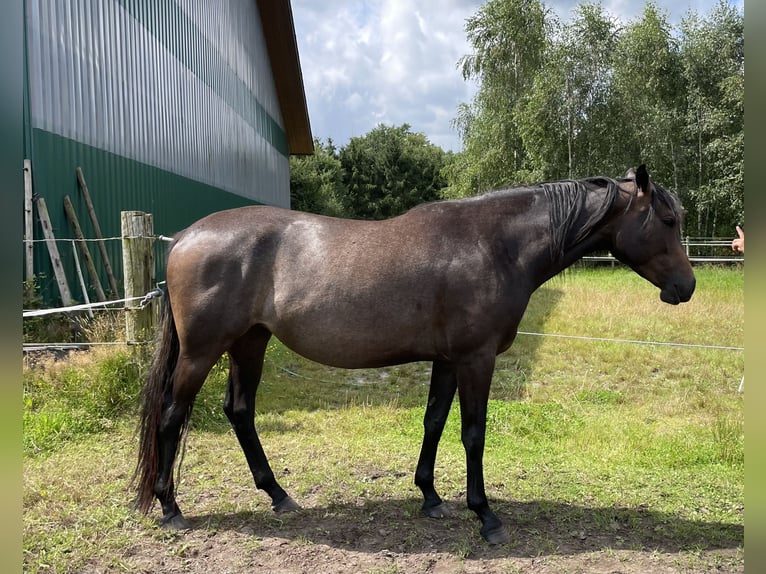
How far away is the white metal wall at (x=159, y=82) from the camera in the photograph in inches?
302

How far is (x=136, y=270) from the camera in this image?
5.65 m

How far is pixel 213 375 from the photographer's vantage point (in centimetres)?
630

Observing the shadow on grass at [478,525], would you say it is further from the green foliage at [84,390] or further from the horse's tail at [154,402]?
the green foliage at [84,390]

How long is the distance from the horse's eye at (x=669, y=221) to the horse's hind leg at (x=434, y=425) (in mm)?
1560

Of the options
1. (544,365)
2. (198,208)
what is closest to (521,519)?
(544,365)

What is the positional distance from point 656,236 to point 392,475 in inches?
96.9

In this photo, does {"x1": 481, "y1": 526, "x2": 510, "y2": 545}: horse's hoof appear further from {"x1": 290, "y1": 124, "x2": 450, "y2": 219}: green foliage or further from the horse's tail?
{"x1": 290, "y1": 124, "x2": 450, "y2": 219}: green foliage

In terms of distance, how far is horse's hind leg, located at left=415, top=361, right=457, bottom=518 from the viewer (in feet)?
12.5

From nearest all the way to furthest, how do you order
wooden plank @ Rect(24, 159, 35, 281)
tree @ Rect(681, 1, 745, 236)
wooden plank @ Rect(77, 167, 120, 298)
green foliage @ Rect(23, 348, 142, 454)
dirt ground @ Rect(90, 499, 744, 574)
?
dirt ground @ Rect(90, 499, 744, 574), green foliage @ Rect(23, 348, 142, 454), wooden plank @ Rect(24, 159, 35, 281), wooden plank @ Rect(77, 167, 120, 298), tree @ Rect(681, 1, 745, 236)

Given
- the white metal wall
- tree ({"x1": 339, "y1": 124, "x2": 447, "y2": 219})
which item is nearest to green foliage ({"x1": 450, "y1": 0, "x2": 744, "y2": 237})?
the white metal wall

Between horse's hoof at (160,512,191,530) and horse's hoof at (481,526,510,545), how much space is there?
5.87 ft

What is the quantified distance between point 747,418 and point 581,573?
2.96 m

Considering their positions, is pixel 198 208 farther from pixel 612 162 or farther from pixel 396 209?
pixel 396 209

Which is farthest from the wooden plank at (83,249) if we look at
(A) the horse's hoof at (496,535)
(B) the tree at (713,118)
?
(B) the tree at (713,118)
